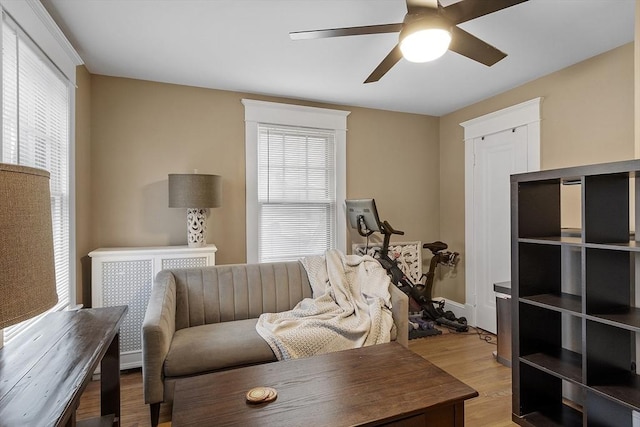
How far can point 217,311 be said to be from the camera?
9.01 feet

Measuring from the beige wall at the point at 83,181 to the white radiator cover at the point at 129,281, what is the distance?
0.15 m

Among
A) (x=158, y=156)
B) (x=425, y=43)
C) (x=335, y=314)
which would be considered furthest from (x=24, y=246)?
(x=158, y=156)

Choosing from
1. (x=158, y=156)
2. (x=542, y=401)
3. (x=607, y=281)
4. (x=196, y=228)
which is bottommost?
(x=542, y=401)

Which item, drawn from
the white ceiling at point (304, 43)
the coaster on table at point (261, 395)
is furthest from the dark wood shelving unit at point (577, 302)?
the coaster on table at point (261, 395)

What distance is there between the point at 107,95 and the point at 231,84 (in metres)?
1.13

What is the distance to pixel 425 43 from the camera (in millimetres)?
1688

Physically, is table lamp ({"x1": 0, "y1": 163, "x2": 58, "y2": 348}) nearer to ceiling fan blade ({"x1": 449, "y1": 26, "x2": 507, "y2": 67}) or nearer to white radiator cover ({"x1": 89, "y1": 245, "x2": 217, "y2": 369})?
ceiling fan blade ({"x1": 449, "y1": 26, "x2": 507, "y2": 67})

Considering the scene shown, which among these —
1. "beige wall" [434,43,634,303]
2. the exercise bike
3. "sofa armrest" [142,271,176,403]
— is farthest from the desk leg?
"beige wall" [434,43,634,303]

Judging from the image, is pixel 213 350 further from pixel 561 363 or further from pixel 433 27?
pixel 433 27

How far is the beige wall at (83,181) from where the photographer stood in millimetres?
2754

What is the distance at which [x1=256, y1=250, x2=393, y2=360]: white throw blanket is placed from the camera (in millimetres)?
2309

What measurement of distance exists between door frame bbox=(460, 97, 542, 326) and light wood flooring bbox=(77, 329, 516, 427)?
1.82 feet

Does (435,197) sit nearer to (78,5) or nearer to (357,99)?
(357,99)

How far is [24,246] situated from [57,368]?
2.17 feet
